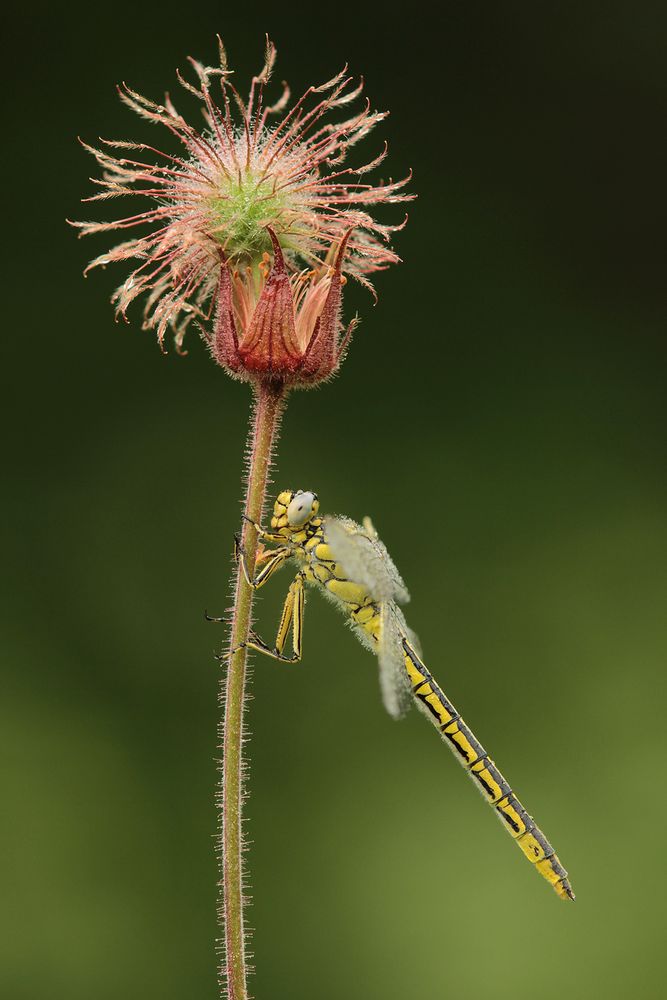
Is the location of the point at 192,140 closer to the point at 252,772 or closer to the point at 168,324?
the point at 168,324

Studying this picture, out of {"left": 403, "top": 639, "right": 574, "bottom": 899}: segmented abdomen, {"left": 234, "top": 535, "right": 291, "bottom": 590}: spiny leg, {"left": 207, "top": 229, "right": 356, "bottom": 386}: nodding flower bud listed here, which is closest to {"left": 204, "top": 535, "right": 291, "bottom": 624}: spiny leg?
{"left": 234, "top": 535, "right": 291, "bottom": 590}: spiny leg

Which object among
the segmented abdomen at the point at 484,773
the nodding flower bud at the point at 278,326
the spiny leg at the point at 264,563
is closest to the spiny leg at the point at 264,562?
the spiny leg at the point at 264,563

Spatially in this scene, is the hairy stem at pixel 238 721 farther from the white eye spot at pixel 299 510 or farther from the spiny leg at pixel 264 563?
the white eye spot at pixel 299 510

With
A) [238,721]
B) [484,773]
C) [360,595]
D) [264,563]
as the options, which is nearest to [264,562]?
[264,563]

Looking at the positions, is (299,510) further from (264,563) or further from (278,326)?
(278,326)

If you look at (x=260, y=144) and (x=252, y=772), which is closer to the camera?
(x=260, y=144)

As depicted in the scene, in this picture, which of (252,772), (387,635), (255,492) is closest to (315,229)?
(255,492)

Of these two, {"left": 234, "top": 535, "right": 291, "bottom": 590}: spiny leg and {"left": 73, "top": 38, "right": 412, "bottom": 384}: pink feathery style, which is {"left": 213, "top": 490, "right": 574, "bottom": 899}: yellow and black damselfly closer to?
{"left": 234, "top": 535, "right": 291, "bottom": 590}: spiny leg

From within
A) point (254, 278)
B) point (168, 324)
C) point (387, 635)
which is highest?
point (168, 324)
